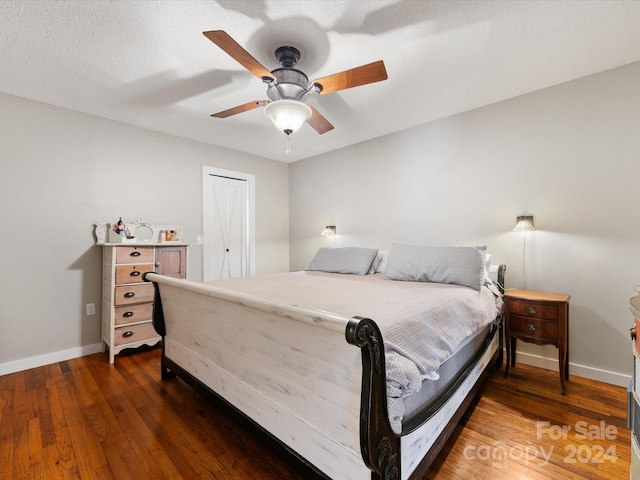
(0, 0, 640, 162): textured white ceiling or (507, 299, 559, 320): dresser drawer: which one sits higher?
(0, 0, 640, 162): textured white ceiling

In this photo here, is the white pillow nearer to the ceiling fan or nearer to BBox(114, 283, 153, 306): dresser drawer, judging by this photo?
the ceiling fan

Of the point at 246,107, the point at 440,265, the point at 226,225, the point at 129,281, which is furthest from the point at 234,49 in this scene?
the point at 226,225

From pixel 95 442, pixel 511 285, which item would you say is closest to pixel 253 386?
pixel 95 442

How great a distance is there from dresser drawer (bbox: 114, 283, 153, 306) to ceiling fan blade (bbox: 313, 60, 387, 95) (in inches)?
99.9

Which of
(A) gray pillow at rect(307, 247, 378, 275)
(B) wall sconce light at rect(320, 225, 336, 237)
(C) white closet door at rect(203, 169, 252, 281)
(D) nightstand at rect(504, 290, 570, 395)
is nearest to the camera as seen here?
(D) nightstand at rect(504, 290, 570, 395)

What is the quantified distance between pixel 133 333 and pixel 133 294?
15.5 inches

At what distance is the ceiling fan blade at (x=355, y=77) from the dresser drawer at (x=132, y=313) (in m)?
2.68

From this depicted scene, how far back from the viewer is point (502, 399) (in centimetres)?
211

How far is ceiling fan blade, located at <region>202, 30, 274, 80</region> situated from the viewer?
55.6 inches

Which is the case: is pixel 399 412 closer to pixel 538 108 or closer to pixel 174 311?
pixel 174 311

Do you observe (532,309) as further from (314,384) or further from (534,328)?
(314,384)

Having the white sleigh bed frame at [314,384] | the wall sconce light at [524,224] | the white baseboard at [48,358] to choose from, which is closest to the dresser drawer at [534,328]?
the white sleigh bed frame at [314,384]

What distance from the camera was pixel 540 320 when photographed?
89.3 inches

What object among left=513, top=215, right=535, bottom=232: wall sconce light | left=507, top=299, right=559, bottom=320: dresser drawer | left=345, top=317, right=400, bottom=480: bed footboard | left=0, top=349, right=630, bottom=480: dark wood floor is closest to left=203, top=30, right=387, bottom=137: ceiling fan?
left=345, top=317, right=400, bottom=480: bed footboard
